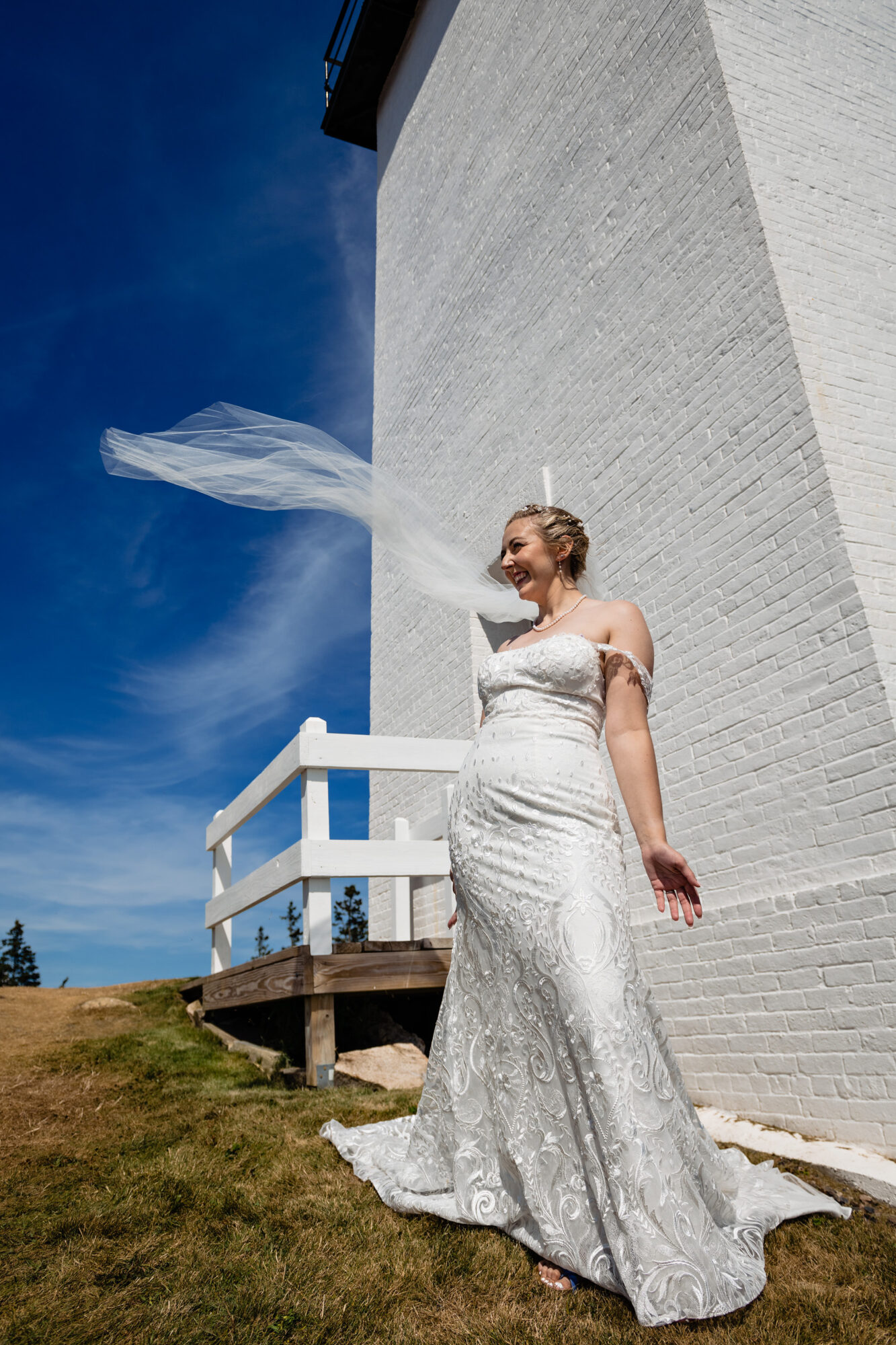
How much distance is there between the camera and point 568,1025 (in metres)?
2.08

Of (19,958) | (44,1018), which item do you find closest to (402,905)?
(44,1018)

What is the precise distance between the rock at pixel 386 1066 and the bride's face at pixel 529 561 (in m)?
2.86

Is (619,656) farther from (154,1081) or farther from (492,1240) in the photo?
(154,1081)

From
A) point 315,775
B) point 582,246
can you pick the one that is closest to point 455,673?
point 315,775

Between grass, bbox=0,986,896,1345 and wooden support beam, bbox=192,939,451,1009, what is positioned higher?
wooden support beam, bbox=192,939,451,1009

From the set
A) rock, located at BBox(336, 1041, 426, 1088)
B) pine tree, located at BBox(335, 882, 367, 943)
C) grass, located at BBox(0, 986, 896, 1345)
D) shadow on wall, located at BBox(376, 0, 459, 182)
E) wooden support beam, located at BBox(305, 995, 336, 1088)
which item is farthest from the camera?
pine tree, located at BBox(335, 882, 367, 943)

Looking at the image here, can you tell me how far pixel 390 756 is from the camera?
505 cm

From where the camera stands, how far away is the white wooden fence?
15.1 feet

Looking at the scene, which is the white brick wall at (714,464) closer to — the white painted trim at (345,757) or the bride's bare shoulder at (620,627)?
the white painted trim at (345,757)

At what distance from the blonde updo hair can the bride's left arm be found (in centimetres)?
32

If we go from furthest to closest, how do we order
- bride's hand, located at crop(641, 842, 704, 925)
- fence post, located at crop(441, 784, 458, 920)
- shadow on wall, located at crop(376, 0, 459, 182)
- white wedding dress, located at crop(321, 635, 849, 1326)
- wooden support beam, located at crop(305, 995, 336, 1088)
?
1. shadow on wall, located at crop(376, 0, 459, 182)
2. fence post, located at crop(441, 784, 458, 920)
3. wooden support beam, located at crop(305, 995, 336, 1088)
4. bride's hand, located at crop(641, 842, 704, 925)
5. white wedding dress, located at crop(321, 635, 849, 1326)

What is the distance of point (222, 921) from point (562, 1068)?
4605 mm

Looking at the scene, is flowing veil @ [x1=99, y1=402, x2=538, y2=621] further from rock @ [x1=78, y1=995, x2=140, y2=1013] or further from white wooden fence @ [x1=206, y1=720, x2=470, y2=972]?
rock @ [x1=78, y1=995, x2=140, y2=1013]

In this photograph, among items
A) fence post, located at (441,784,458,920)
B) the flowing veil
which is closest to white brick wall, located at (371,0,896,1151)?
fence post, located at (441,784,458,920)
